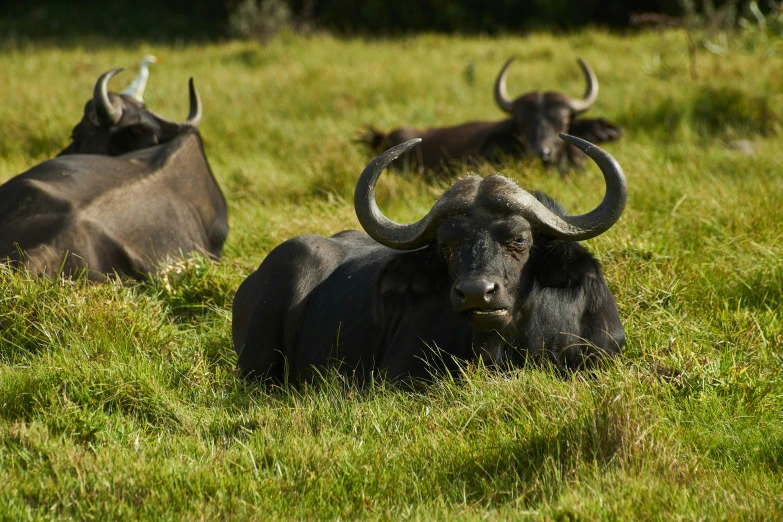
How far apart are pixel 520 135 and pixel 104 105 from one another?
A: 4.45 m

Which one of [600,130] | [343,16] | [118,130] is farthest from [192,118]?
[343,16]

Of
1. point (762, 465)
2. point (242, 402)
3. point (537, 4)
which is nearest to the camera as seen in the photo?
point (762, 465)

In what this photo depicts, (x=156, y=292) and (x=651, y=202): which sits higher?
(x=651, y=202)

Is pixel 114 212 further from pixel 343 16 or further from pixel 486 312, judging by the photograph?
pixel 343 16

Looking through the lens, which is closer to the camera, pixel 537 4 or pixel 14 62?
pixel 14 62

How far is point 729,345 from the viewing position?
216 inches

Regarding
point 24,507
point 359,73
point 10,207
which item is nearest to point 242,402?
point 24,507

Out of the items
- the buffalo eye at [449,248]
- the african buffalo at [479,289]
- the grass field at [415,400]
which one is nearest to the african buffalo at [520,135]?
the grass field at [415,400]

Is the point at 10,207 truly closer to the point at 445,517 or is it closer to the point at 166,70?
the point at 445,517

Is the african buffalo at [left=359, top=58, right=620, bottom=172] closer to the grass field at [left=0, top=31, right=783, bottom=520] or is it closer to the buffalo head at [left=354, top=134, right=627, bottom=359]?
the grass field at [left=0, top=31, right=783, bottom=520]

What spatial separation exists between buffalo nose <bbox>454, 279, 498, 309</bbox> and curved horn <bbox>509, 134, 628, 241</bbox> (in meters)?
0.56

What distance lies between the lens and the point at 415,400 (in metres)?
4.93

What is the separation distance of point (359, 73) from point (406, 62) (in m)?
1.47

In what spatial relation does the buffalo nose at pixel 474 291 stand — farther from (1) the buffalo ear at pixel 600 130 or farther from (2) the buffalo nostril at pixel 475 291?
(1) the buffalo ear at pixel 600 130
